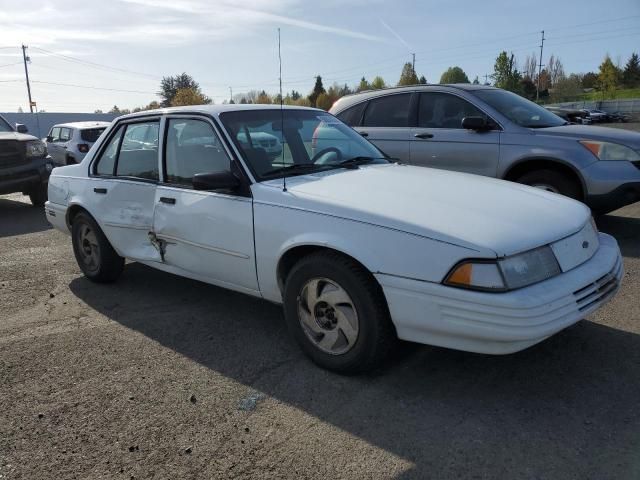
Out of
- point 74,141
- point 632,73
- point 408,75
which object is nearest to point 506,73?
point 408,75

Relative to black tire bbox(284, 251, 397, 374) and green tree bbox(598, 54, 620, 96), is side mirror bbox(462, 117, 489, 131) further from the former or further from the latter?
green tree bbox(598, 54, 620, 96)

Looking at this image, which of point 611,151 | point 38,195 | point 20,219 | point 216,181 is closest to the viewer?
point 216,181

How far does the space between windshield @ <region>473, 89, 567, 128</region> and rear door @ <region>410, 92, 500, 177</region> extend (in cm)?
24

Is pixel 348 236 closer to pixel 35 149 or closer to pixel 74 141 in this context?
pixel 35 149

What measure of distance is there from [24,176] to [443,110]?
7438 millimetres

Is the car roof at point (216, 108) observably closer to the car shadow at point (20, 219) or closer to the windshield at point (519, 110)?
the windshield at point (519, 110)

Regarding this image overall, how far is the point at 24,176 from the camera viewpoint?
31.6ft

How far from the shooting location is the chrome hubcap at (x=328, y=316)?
3084 mm

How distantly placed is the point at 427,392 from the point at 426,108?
188 inches

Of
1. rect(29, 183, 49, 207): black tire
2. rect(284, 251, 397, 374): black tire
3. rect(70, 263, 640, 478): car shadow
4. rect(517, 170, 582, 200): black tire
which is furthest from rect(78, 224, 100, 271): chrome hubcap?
rect(29, 183, 49, 207): black tire

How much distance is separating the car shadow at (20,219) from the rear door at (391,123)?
17.0 feet

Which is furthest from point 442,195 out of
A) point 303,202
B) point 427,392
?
point 427,392

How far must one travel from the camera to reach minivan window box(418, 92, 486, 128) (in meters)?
6.63

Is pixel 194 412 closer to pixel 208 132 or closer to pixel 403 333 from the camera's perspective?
pixel 403 333
